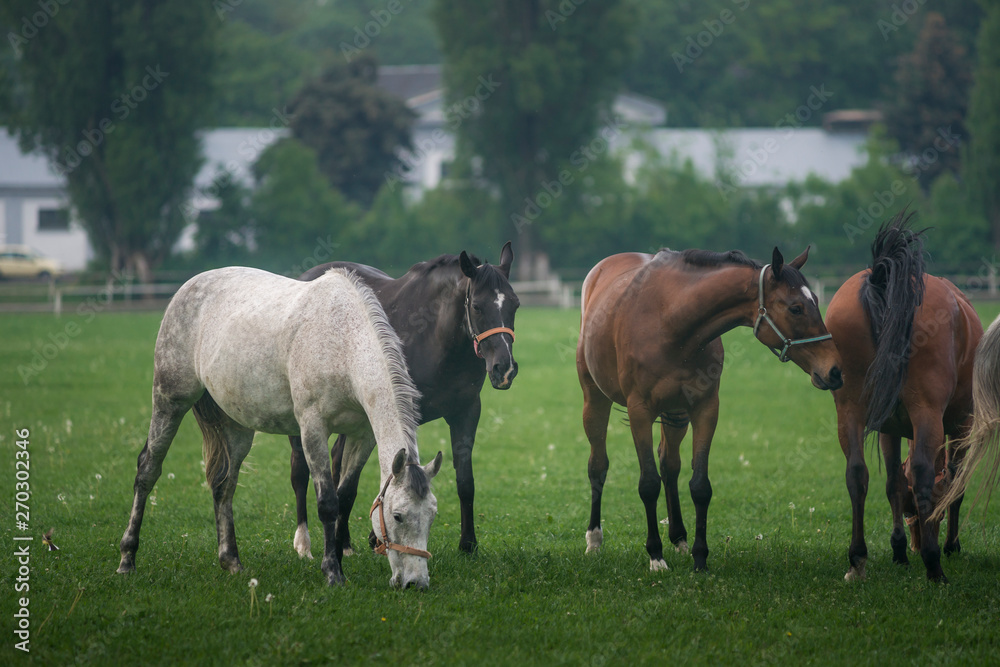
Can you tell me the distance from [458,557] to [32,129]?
29640 millimetres

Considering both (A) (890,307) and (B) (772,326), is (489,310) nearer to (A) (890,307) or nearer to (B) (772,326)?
(B) (772,326)

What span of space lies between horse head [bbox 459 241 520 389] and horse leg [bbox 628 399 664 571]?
0.96 metres

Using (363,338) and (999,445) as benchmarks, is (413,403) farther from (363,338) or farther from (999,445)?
(999,445)

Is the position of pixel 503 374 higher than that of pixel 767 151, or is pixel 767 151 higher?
pixel 767 151

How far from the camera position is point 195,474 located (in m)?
9.08

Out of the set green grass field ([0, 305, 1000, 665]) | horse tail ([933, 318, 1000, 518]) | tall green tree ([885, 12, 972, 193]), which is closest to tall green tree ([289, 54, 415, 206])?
tall green tree ([885, 12, 972, 193])

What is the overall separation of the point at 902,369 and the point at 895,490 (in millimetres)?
1087

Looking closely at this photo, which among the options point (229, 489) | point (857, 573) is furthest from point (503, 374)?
point (857, 573)

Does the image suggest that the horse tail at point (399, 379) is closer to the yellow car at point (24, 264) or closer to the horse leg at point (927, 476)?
the horse leg at point (927, 476)

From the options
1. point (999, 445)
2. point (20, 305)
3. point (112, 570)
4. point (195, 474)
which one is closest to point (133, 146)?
point (20, 305)

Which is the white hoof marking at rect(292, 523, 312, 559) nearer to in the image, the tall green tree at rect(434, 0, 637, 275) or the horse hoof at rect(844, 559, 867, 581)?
the horse hoof at rect(844, 559, 867, 581)

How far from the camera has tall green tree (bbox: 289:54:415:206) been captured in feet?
127

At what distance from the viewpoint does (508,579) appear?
557 cm

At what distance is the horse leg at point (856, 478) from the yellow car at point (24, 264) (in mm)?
40162
